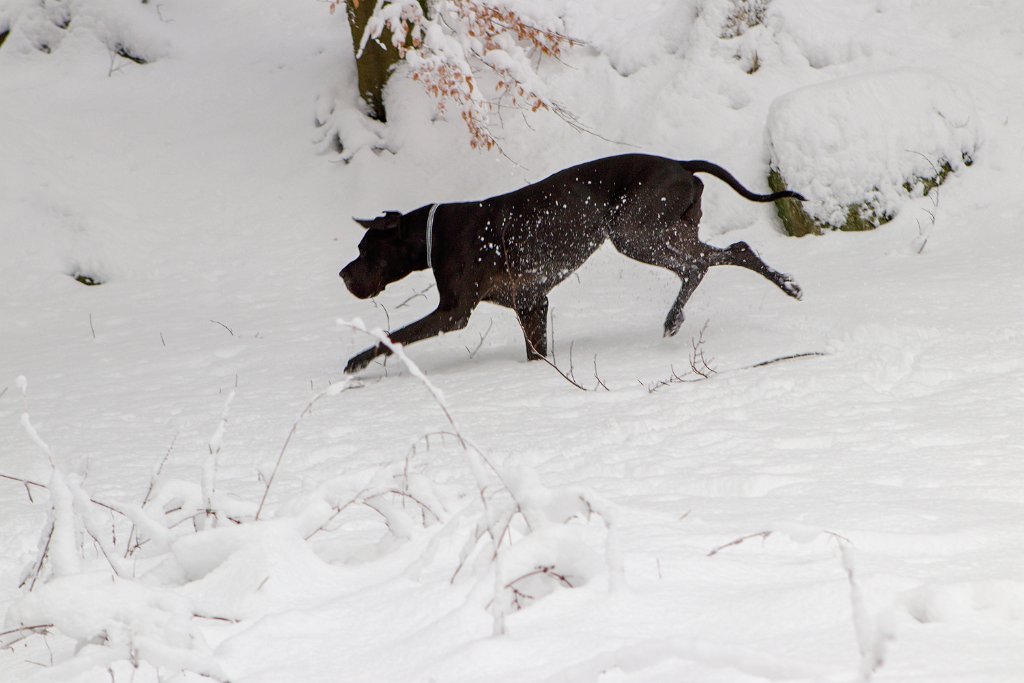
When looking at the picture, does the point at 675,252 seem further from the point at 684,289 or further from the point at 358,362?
the point at 358,362

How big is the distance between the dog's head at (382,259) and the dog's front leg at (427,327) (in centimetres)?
33

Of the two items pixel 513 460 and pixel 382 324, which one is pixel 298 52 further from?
pixel 513 460

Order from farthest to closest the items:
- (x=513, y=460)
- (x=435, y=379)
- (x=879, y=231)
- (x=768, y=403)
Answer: (x=879, y=231)
(x=435, y=379)
(x=768, y=403)
(x=513, y=460)

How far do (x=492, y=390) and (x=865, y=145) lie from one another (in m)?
4.24

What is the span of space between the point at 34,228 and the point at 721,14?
6235mm

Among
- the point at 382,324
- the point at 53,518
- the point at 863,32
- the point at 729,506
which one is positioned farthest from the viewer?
the point at 863,32

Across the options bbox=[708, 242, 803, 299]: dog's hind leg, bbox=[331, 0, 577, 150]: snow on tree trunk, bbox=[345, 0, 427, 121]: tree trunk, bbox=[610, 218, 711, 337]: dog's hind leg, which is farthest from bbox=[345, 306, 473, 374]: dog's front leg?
bbox=[345, 0, 427, 121]: tree trunk

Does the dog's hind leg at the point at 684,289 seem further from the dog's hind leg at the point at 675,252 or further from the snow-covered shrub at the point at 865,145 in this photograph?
the snow-covered shrub at the point at 865,145

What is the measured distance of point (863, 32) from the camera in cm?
893

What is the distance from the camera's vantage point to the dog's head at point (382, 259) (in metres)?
5.49

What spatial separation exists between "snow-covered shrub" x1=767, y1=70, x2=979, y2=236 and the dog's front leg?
347 centimetres

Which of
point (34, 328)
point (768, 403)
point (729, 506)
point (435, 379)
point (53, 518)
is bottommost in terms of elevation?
point (34, 328)

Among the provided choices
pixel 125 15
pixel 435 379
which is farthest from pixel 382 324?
pixel 125 15

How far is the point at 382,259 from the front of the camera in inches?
218
